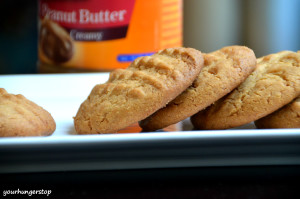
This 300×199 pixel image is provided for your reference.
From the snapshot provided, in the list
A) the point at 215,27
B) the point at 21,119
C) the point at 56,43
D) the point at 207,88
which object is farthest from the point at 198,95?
the point at 215,27

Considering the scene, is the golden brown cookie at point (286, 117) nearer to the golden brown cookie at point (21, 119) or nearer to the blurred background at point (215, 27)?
the golden brown cookie at point (21, 119)

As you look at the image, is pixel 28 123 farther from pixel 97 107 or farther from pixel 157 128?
pixel 157 128

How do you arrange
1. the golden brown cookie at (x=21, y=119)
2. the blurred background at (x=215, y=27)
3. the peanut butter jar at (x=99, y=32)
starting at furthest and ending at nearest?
the blurred background at (x=215, y=27) → the peanut butter jar at (x=99, y=32) → the golden brown cookie at (x=21, y=119)

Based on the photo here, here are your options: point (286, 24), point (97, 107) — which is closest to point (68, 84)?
point (97, 107)

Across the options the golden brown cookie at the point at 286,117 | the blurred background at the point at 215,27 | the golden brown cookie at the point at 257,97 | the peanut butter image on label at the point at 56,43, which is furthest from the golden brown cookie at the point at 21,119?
the blurred background at the point at 215,27

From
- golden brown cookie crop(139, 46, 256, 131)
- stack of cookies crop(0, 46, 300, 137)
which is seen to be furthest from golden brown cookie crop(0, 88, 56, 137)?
golden brown cookie crop(139, 46, 256, 131)

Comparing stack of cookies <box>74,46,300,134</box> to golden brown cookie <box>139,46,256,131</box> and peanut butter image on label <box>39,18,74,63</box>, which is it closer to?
golden brown cookie <box>139,46,256,131</box>

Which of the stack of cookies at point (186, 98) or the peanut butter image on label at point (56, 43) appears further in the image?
the peanut butter image on label at point (56, 43)

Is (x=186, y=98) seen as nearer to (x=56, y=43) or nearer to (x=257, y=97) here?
(x=257, y=97)
